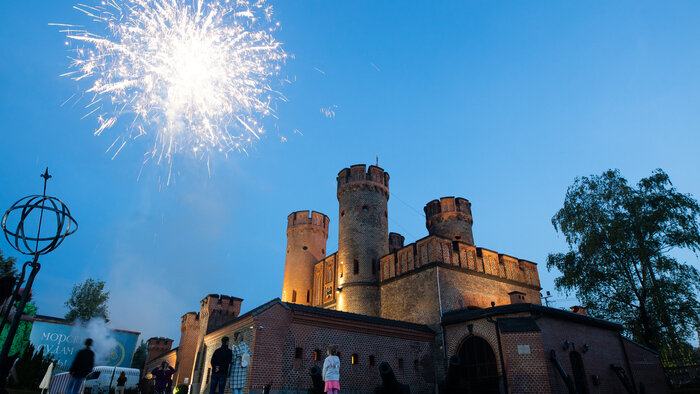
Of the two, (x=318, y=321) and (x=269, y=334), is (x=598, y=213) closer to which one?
(x=318, y=321)

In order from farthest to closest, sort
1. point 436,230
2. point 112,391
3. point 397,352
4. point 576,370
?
1. point 436,230
2. point 112,391
3. point 397,352
4. point 576,370

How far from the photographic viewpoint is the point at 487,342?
19500mm

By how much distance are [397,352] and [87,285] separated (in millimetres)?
37402

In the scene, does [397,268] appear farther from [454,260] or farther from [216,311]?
[216,311]

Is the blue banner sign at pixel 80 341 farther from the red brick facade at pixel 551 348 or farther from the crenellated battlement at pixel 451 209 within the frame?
the red brick facade at pixel 551 348

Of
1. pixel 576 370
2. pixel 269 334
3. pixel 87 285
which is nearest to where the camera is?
pixel 269 334

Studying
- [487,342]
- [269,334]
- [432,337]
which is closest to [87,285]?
[269,334]

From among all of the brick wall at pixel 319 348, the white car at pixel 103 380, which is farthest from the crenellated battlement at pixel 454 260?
the white car at pixel 103 380

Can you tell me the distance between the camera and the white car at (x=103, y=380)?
2608 centimetres

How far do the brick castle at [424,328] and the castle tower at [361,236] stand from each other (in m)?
0.08

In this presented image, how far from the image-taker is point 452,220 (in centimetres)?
3256

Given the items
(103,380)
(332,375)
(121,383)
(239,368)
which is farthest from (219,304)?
(332,375)

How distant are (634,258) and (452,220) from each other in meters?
12.6

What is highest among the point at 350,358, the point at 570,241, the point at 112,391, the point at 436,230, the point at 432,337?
the point at 436,230
